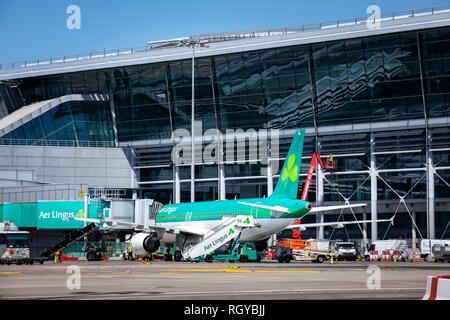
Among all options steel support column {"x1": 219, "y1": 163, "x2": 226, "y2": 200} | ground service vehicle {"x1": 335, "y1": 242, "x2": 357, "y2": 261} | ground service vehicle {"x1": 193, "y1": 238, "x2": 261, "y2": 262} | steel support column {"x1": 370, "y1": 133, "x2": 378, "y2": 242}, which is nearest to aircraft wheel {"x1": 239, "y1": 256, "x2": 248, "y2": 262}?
ground service vehicle {"x1": 193, "y1": 238, "x2": 261, "y2": 262}

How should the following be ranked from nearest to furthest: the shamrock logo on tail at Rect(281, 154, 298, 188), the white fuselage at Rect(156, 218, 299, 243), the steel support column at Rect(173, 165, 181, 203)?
the white fuselage at Rect(156, 218, 299, 243) → the shamrock logo on tail at Rect(281, 154, 298, 188) → the steel support column at Rect(173, 165, 181, 203)

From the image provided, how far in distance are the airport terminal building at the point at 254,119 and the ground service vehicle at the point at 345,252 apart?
46.6 ft

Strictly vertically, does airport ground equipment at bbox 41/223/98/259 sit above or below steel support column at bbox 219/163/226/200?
below

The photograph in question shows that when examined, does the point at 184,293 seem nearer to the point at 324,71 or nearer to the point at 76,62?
the point at 324,71

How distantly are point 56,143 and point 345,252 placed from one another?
151 feet

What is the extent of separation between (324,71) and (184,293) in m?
59.9

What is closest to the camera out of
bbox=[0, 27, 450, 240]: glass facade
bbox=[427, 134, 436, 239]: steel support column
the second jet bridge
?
the second jet bridge

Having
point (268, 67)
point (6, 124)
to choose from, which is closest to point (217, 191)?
point (268, 67)

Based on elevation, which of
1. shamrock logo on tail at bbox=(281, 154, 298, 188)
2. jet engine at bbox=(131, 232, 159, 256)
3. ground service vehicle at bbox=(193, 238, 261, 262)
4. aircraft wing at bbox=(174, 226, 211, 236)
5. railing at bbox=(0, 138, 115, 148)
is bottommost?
ground service vehicle at bbox=(193, 238, 261, 262)

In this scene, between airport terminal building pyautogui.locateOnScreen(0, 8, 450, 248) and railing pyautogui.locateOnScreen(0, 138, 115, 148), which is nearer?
airport terminal building pyautogui.locateOnScreen(0, 8, 450, 248)

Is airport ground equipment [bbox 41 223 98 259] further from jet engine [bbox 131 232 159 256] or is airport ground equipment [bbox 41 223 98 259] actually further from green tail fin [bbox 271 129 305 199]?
green tail fin [bbox 271 129 305 199]

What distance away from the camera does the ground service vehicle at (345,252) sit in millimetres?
62750

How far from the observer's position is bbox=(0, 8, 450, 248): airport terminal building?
73.5 meters

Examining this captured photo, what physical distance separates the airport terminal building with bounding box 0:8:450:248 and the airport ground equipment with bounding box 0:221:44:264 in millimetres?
21951
